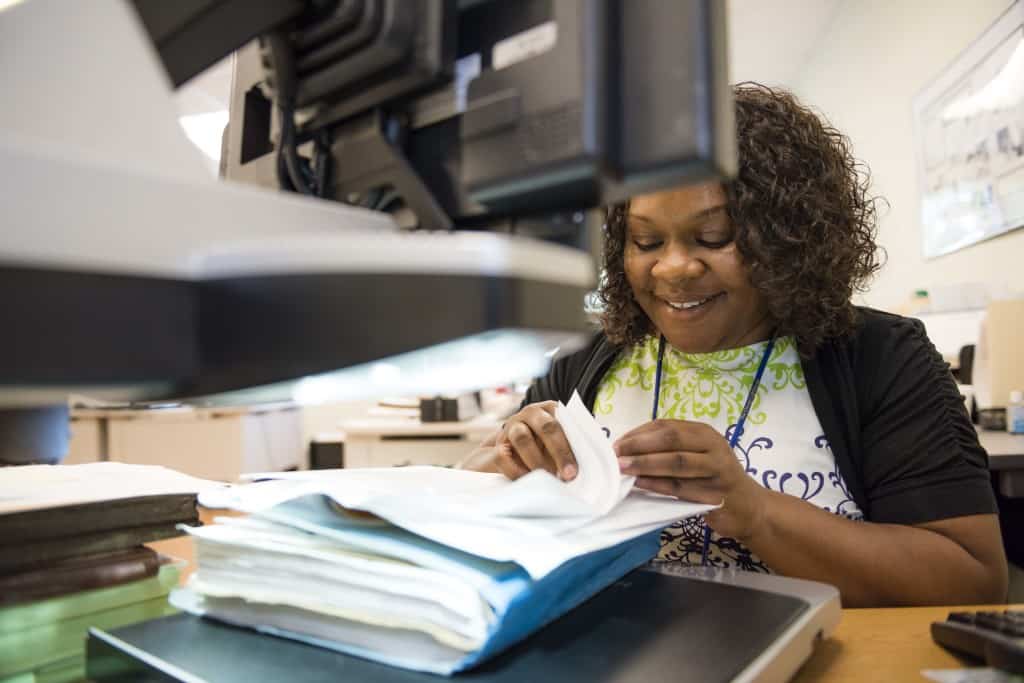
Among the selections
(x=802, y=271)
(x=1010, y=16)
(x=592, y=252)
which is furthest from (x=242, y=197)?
(x=1010, y=16)

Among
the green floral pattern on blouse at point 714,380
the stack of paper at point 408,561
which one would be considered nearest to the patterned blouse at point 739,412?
the green floral pattern on blouse at point 714,380

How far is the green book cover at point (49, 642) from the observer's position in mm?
420

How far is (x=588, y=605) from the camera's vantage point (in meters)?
0.44

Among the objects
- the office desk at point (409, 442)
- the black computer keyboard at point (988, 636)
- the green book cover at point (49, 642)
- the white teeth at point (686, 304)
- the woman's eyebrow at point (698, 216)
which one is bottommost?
the office desk at point (409, 442)

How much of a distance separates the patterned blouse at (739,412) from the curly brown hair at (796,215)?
0.21 ft

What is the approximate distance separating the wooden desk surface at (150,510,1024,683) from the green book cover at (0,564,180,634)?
0.44 m

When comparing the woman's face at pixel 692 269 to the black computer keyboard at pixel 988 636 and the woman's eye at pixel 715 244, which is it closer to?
the woman's eye at pixel 715 244

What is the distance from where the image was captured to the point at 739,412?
0.91m

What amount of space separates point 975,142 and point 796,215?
168 centimetres

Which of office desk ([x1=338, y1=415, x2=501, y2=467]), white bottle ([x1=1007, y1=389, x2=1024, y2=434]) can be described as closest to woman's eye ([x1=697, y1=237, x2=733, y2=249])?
white bottle ([x1=1007, y1=389, x2=1024, y2=434])

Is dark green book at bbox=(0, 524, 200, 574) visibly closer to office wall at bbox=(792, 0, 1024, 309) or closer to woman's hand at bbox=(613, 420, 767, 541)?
woman's hand at bbox=(613, 420, 767, 541)

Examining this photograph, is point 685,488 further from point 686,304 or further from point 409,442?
point 409,442

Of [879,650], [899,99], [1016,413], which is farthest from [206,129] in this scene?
[899,99]

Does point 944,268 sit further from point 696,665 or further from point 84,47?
point 84,47
